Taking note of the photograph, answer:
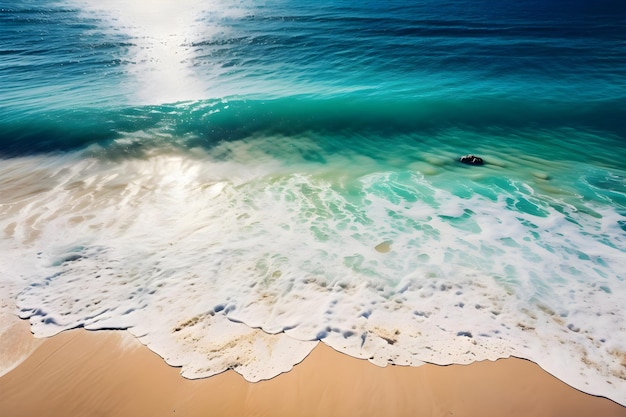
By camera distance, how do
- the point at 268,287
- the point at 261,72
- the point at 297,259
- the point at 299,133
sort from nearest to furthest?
the point at 268,287, the point at 297,259, the point at 299,133, the point at 261,72

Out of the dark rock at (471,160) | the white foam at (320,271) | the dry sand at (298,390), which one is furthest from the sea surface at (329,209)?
the dark rock at (471,160)

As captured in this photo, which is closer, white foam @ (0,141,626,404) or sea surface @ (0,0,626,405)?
white foam @ (0,141,626,404)

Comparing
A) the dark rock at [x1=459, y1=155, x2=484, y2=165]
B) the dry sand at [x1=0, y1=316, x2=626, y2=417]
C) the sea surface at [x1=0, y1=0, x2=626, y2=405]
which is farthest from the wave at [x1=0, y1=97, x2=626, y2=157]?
the dry sand at [x1=0, y1=316, x2=626, y2=417]

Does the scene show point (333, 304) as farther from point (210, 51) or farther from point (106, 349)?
point (210, 51)

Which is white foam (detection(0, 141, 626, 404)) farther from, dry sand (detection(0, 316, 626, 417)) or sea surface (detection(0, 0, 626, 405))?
dry sand (detection(0, 316, 626, 417))

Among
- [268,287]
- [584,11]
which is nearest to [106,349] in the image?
[268,287]

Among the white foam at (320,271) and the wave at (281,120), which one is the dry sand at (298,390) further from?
the wave at (281,120)

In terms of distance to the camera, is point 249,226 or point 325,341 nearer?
point 325,341
